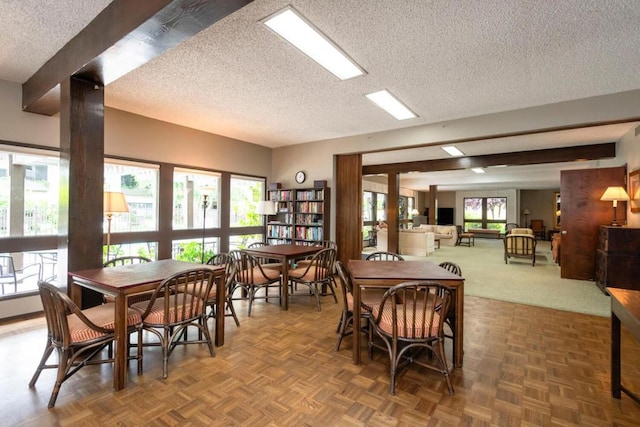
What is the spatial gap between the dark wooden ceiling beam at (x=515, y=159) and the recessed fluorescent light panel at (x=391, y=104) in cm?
348

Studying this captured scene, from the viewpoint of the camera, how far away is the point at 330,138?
5828mm

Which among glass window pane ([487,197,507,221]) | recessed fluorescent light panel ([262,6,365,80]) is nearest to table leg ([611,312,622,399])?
recessed fluorescent light panel ([262,6,365,80])

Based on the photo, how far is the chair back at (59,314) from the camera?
1920 mm

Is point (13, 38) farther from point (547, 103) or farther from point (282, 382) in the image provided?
point (547, 103)

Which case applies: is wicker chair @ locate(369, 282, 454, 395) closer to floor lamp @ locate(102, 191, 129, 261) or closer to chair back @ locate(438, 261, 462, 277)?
chair back @ locate(438, 261, 462, 277)

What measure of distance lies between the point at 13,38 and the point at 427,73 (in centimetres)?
369

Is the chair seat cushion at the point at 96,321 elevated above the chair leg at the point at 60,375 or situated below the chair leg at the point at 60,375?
above

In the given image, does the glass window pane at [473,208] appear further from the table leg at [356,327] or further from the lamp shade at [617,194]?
the table leg at [356,327]

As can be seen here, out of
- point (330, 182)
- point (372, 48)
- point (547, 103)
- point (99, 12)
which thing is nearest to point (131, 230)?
point (99, 12)

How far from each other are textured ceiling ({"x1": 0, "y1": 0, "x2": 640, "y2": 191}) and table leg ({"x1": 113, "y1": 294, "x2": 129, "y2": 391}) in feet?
6.96

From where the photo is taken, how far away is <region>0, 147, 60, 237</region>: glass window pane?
347 cm

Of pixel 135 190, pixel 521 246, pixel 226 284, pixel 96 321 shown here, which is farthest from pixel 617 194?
pixel 135 190

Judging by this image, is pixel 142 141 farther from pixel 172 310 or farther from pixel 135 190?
pixel 172 310

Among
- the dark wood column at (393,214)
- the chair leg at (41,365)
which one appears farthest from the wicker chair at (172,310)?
the dark wood column at (393,214)
